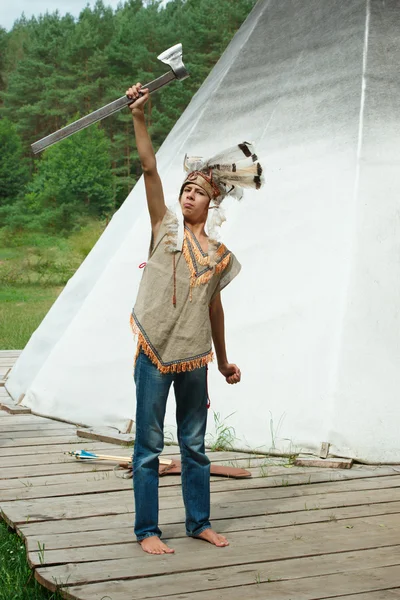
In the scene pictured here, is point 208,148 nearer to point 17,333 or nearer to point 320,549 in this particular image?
point 320,549

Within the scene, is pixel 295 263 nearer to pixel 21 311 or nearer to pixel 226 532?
pixel 226 532

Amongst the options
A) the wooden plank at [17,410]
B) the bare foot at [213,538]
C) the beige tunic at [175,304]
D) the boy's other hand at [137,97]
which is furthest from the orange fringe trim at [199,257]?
the wooden plank at [17,410]

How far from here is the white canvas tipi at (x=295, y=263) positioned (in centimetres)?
490

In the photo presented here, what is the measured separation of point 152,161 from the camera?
10.8 ft

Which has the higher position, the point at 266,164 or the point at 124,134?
the point at 266,164

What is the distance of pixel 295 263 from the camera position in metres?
5.25

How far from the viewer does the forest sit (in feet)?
100

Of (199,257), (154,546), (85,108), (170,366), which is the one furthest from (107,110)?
(85,108)

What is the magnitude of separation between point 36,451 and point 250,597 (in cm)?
234

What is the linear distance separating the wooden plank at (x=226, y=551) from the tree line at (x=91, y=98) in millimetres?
26569

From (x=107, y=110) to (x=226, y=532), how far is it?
1.67m

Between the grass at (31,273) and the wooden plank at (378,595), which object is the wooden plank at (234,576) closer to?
the wooden plank at (378,595)

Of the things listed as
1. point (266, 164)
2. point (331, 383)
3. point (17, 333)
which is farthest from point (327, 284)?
point (17, 333)

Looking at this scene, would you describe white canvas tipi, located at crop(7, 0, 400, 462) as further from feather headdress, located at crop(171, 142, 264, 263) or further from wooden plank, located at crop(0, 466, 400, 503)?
feather headdress, located at crop(171, 142, 264, 263)
